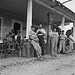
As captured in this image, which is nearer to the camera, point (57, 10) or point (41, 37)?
point (41, 37)

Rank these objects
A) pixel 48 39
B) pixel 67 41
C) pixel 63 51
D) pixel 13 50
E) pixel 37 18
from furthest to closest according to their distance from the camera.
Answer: pixel 37 18
pixel 67 41
pixel 63 51
pixel 48 39
pixel 13 50

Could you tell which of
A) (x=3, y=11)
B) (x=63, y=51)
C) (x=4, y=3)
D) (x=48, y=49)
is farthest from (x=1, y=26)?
(x=63, y=51)

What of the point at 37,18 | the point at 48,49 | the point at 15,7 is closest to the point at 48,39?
the point at 48,49

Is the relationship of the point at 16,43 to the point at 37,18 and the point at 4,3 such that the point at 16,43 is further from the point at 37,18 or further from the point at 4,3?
the point at 37,18

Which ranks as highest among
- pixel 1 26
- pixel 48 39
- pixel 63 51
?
pixel 1 26

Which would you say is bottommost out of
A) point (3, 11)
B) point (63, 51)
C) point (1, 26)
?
point (63, 51)

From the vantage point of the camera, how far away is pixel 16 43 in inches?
329

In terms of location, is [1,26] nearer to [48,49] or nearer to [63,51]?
[48,49]

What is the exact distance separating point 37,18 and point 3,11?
4.23 metres

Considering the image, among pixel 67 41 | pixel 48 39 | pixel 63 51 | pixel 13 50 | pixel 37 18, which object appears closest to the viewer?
pixel 13 50

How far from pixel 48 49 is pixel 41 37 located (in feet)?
6.15

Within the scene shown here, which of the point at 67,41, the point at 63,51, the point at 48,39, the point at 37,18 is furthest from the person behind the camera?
the point at 37,18

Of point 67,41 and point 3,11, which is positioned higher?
point 3,11

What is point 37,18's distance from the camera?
1430cm
